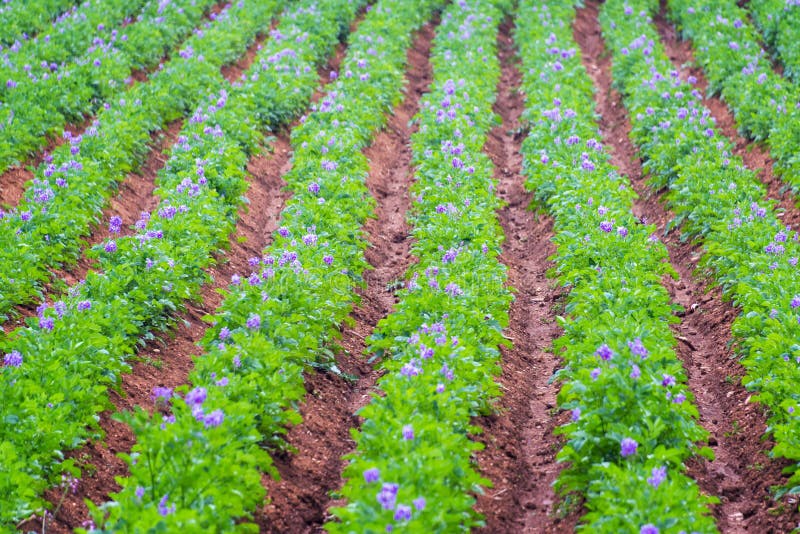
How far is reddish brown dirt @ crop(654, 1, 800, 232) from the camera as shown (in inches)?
464

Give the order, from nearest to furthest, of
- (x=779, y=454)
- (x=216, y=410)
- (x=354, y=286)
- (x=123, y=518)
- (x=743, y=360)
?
1. (x=123, y=518)
2. (x=216, y=410)
3. (x=779, y=454)
4. (x=743, y=360)
5. (x=354, y=286)

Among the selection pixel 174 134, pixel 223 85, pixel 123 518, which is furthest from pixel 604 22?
pixel 123 518

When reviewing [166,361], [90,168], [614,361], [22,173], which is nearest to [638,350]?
[614,361]

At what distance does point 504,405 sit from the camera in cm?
788

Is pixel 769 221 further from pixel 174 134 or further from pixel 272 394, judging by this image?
pixel 174 134

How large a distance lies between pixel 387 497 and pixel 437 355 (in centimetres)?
194

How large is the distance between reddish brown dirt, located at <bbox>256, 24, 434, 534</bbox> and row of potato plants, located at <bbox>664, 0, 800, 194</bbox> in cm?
508

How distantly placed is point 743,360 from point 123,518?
5.12 meters

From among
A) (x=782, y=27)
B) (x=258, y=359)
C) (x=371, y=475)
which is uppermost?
(x=782, y=27)

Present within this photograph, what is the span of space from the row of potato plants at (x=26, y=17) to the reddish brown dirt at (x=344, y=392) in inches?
308

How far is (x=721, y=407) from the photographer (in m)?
8.02

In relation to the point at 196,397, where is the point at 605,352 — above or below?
above

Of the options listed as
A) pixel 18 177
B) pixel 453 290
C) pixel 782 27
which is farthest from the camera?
pixel 782 27

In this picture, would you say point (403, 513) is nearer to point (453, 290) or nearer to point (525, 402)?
point (525, 402)
